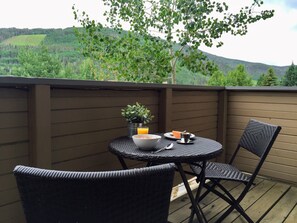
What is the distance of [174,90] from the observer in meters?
2.88

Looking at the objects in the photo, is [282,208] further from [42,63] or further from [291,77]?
[291,77]

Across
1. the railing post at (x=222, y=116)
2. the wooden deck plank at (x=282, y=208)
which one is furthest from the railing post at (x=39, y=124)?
the railing post at (x=222, y=116)

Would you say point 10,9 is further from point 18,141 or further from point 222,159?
point 222,159

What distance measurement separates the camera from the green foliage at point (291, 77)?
6430 mm

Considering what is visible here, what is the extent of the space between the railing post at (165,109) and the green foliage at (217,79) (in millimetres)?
3508

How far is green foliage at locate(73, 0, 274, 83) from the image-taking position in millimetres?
5293

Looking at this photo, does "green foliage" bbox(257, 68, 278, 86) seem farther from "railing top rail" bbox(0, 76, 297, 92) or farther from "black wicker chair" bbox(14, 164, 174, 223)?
"black wicker chair" bbox(14, 164, 174, 223)

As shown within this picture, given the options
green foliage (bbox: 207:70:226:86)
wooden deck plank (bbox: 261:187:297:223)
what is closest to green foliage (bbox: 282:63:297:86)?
green foliage (bbox: 207:70:226:86)

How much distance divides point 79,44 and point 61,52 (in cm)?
101

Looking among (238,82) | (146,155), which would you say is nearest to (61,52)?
(146,155)

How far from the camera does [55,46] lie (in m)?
4.08

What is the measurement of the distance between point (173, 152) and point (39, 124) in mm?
833

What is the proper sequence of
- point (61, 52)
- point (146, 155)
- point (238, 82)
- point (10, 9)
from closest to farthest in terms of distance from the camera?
1. point (146, 155)
2. point (10, 9)
3. point (61, 52)
4. point (238, 82)

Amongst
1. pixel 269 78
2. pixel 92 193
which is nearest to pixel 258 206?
pixel 92 193
